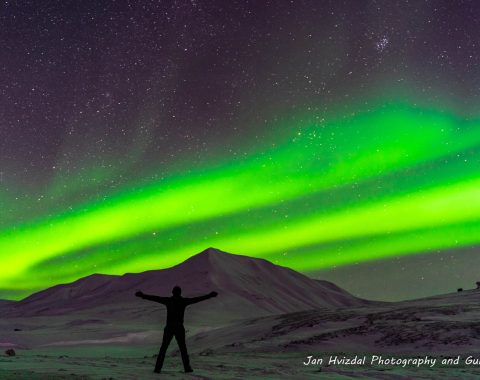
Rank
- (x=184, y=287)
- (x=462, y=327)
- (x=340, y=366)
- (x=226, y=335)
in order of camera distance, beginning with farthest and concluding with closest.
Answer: (x=184, y=287), (x=226, y=335), (x=462, y=327), (x=340, y=366)

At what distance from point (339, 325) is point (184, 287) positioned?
487ft

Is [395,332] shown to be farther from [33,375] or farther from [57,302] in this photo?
[57,302]

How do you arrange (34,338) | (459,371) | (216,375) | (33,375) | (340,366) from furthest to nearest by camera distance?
(34,338) < (340,366) < (459,371) < (216,375) < (33,375)

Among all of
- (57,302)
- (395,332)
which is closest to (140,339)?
(395,332)

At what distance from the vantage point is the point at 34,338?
48188mm

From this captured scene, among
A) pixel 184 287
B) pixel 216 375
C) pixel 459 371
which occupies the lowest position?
pixel 459 371

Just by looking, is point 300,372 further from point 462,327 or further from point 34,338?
point 34,338

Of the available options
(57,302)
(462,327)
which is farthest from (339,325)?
(57,302)

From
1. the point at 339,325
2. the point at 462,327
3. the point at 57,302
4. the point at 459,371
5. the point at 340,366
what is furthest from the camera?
the point at 57,302

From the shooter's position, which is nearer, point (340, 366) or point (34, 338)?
point (340, 366)

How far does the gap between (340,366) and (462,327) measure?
9.92 meters

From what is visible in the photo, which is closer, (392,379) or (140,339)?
(392,379)

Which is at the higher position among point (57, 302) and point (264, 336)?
point (57, 302)

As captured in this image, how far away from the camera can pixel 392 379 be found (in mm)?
14852
